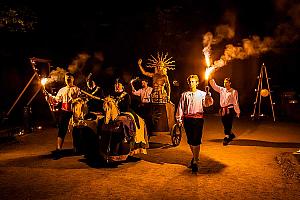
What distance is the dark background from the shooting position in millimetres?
19391

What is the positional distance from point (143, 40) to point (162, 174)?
49.1 ft

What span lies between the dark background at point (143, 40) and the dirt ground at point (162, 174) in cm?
797

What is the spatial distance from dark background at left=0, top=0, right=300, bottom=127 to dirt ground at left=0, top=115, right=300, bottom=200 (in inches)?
314

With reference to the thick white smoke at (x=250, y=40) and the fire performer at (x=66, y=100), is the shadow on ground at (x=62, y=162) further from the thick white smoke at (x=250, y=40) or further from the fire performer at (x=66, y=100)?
the thick white smoke at (x=250, y=40)

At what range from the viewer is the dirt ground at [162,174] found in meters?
6.79

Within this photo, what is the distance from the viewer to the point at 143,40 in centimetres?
2223

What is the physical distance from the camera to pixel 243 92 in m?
23.9

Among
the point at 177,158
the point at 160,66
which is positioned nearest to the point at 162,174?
the point at 177,158

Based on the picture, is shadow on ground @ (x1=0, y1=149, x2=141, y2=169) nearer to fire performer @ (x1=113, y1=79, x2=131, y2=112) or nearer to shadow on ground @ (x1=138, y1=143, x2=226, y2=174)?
shadow on ground @ (x1=138, y1=143, x2=226, y2=174)

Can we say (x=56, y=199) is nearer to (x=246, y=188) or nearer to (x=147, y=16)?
(x=246, y=188)

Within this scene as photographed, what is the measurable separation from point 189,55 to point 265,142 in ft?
38.0

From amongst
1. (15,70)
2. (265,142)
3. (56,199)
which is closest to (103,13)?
(15,70)

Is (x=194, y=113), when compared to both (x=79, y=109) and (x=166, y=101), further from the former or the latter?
(x=166, y=101)

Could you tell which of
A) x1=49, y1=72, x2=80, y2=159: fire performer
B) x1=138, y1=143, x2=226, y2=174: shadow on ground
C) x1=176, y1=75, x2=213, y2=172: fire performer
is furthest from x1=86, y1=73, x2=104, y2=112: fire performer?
x1=176, y1=75, x2=213, y2=172: fire performer
